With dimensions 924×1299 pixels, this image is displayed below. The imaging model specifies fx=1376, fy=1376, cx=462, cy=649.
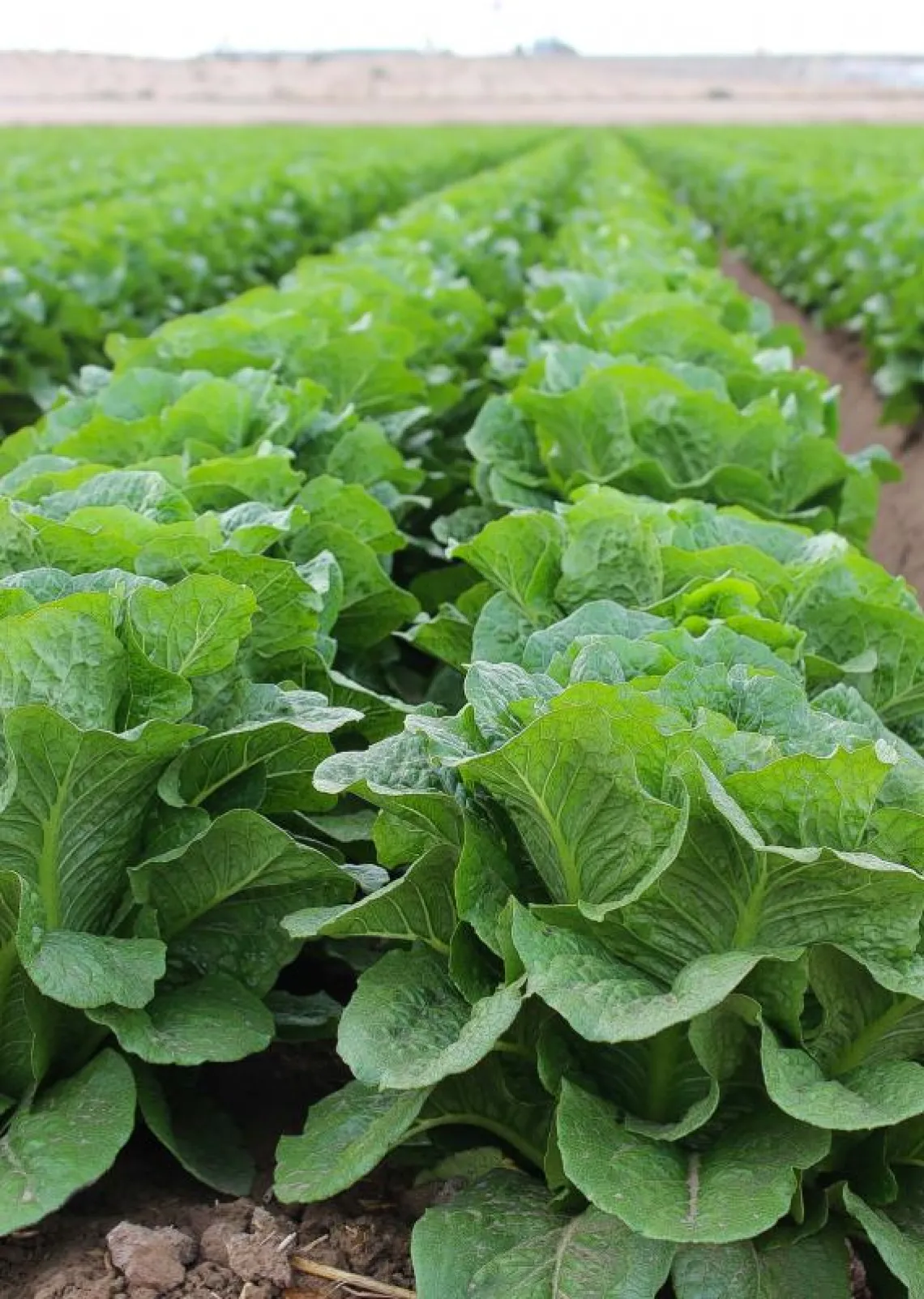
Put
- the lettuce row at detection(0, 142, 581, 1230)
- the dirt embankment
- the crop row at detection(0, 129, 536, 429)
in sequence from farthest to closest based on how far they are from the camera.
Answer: the dirt embankment, the crop row at detection(0, 129, 536, 429), the lettuce row at detection(0, 142, 581, 1230)

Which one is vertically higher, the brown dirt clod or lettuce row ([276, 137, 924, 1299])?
lettuce row ([276, 137, 924, 1299])

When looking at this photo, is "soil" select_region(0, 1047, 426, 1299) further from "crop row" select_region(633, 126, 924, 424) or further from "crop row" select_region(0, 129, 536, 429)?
"crop row" select_region(633, 126, 924, 424)

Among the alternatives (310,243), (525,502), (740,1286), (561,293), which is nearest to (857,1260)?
(740,1286)

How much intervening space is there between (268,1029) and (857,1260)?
3.07 feet

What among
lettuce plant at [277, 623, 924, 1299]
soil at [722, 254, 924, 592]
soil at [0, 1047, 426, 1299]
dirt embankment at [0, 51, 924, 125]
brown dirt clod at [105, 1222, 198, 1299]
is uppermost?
dirt embankment at [0, 51, 924, 125]

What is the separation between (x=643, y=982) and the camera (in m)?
1.75

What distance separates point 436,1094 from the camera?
1969 millimetres

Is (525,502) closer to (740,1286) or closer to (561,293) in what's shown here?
(740,1286)

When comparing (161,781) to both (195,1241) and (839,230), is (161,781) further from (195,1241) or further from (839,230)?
(839,230)

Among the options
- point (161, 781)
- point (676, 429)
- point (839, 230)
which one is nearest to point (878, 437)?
point (839, 230)

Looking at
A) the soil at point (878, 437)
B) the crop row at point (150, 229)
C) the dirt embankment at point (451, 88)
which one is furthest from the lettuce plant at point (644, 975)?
the dirt embankment at point (451, 88)

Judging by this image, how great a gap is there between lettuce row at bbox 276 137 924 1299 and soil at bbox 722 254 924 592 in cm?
337

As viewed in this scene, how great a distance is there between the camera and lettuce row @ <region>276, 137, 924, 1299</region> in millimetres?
1655

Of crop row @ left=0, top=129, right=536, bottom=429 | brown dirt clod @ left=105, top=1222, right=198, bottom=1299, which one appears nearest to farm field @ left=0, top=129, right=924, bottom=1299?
brown dirt clod @ left=105, top=1222, right=198, bottom=1299
